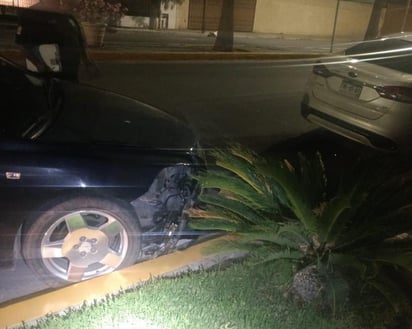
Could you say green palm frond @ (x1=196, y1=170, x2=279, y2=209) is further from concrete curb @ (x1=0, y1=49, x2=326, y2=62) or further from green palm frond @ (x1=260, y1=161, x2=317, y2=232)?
concrete curb @ (x1=0, y1=49, x2=326, y2=62)

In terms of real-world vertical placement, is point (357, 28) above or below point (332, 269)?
below

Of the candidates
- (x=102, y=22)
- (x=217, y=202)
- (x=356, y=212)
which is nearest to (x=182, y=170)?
(x=217, y=202)

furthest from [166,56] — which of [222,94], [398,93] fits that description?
[398,93]

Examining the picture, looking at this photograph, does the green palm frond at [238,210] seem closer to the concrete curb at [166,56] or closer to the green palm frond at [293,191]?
the green palm frond at [293,191]

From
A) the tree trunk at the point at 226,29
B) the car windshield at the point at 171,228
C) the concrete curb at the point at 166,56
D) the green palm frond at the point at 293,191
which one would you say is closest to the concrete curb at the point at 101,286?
the car windshield at the point at 171,228

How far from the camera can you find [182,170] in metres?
3.13

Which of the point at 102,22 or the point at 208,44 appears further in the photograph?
the point at 208,44

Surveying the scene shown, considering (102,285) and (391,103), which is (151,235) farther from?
(391,103)

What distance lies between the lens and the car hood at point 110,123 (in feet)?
10.3

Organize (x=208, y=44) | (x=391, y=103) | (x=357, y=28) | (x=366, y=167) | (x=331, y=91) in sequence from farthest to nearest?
1. (x=357, y=28)
2. (x=208, y=44)
3. (x=331, y=91)
4. (x=391, y=103)
5. (x=366, y=167)

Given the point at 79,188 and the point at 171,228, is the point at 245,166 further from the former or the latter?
the point at 79,188

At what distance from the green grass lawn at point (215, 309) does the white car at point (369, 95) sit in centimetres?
310

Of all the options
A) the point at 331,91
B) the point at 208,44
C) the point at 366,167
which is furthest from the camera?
the point at 208,44

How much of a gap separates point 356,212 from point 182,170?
3.67 feet
